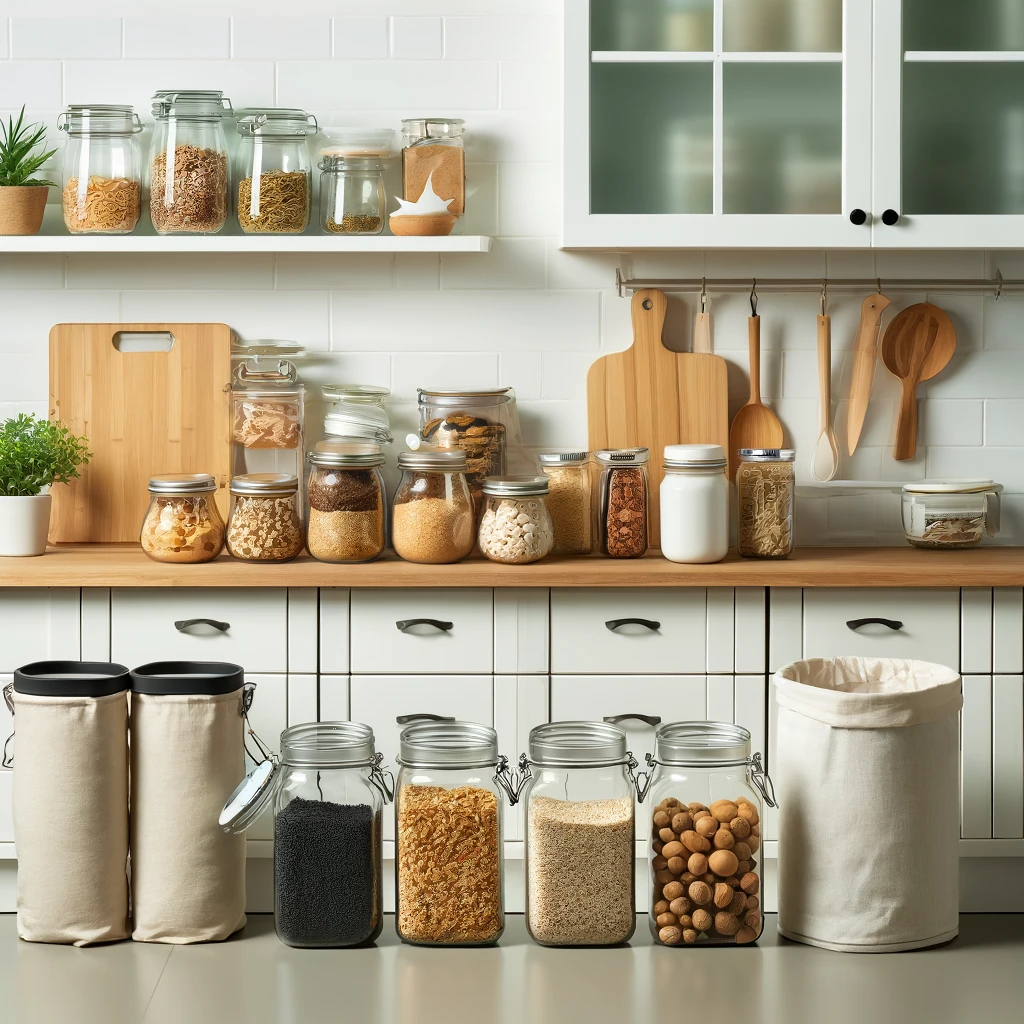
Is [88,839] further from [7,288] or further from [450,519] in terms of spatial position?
[7,288]

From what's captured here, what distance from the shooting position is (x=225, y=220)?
2869 millimetres

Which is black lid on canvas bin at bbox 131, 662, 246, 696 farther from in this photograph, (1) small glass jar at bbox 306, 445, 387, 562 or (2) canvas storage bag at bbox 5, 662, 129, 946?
(1) small glass jar at bbox 306, 445, 387, 562

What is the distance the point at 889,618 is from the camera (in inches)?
101

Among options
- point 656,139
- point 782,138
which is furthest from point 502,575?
point 782,138

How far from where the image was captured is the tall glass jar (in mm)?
2141

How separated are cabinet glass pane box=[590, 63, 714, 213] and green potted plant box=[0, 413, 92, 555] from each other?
4.33 feet

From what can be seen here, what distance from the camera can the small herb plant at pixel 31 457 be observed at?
2.69 m

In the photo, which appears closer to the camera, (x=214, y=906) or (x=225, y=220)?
(x=214, y=906)

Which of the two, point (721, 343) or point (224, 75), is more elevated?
point (224, 75)

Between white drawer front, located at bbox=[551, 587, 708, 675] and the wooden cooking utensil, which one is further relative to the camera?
the wooden cooking utensil

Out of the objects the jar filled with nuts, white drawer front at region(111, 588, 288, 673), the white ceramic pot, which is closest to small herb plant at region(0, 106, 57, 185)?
the white ceramic pot

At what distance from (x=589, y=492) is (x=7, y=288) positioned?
1486 millimetres

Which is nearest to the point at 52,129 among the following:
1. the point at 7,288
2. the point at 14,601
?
the point at 7,288

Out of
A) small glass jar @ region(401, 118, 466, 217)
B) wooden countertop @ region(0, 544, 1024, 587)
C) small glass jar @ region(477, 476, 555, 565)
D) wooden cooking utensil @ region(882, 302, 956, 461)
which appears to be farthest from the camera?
wooden cooking utensil @ region(882, 302, 956, 461)
